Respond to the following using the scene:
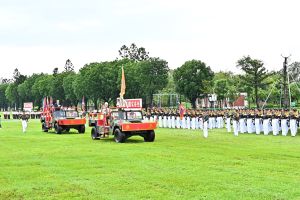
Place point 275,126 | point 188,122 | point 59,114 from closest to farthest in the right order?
point 275,126 < point 59,114 < point 188,122

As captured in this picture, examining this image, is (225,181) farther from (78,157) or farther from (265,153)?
(78,157)

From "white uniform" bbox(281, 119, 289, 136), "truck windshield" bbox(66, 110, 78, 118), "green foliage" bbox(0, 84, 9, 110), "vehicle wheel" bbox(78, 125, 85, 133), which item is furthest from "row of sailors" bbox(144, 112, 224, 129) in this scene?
"green foliage" bbox(0, 84, 9, 110)

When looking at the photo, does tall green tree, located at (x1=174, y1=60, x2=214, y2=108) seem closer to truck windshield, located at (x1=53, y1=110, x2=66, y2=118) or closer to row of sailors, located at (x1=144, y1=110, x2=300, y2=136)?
row of sailors, located at (x1=144, y1=110, x2=300, y2=136)

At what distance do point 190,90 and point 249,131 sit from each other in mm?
32704

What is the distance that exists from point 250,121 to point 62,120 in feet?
39.9

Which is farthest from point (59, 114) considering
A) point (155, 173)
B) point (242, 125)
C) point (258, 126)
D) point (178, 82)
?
point (178, 82)

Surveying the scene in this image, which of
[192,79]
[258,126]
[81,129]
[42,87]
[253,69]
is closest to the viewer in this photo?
[258,126]

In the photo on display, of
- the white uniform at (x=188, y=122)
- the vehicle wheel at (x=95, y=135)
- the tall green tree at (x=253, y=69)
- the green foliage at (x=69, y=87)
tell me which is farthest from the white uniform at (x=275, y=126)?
the green foliage at (x=69, y=87)

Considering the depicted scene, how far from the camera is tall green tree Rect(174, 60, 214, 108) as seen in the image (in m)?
60.5

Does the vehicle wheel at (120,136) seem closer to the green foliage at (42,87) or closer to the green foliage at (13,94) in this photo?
the green foliage at (42,87)

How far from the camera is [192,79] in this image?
6091 centimetres

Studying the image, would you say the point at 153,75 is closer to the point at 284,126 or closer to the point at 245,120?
the point at 245,120

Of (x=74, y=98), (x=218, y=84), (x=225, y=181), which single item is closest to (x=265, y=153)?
(x=225, y=181)

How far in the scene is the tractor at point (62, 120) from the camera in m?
32.5
